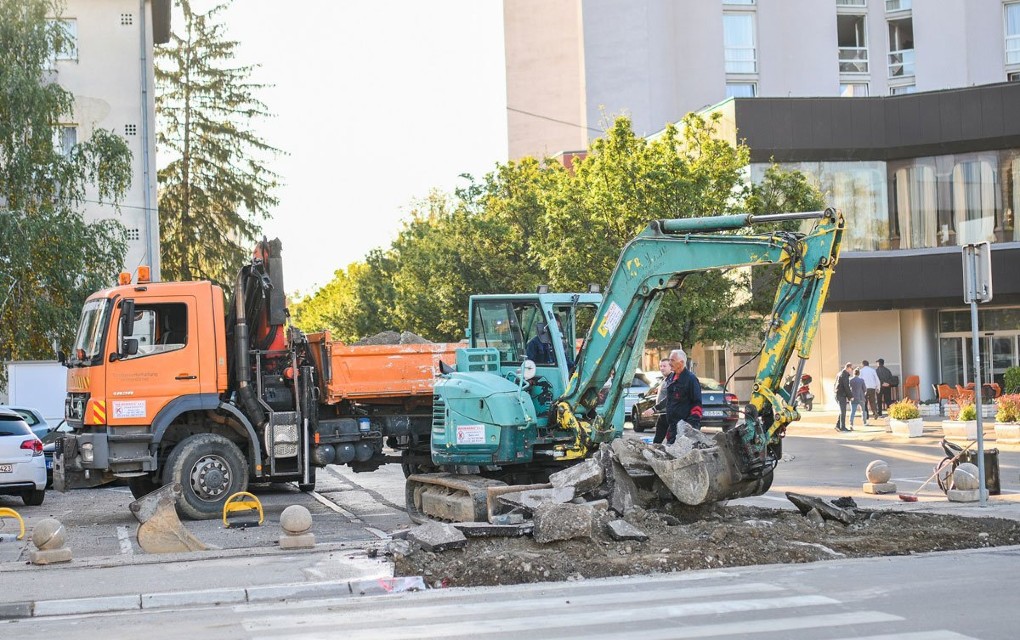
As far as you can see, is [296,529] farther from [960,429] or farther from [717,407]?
[717,407]

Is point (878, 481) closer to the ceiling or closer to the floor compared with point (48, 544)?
closer to the floor

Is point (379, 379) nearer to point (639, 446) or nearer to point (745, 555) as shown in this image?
point (639, 446)

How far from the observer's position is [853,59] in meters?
55.4

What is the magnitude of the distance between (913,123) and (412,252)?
19649 millimetres

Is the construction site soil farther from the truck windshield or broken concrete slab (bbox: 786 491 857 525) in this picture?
the truck windshield

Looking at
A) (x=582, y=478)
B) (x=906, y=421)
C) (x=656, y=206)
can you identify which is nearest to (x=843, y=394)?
(x=906, y=421)

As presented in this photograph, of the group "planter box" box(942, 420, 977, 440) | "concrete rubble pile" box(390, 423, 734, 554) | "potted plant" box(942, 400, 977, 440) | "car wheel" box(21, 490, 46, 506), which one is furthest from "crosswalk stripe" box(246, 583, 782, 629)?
"planter box" box(942, 420, 977, 440)

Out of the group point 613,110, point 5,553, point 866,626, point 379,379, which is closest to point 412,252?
point 613,110

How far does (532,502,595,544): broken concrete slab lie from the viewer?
11273mm

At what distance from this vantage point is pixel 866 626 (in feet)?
26.6

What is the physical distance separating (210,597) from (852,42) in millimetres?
51692

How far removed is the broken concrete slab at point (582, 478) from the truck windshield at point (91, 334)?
7083mm

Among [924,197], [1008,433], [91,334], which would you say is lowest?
[1008,433]

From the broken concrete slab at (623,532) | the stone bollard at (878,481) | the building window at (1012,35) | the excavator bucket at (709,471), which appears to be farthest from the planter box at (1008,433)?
the building window at (1012,35)
